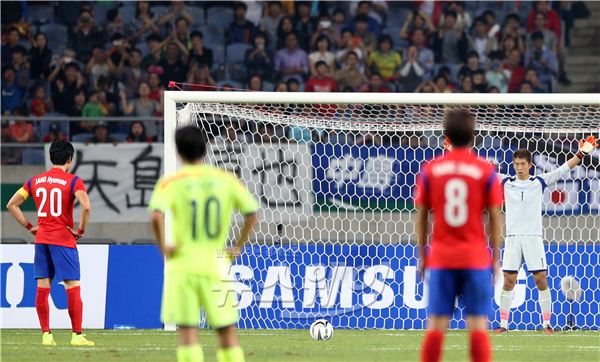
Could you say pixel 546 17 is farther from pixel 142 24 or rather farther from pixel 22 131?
pixel 22 131

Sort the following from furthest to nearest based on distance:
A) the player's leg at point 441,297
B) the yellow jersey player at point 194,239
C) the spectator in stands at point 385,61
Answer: the spectator in stands at point 385,61 < the player's leg at point 441,297 < the yellow jersey player at point 194,239

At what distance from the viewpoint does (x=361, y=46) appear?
19.3m

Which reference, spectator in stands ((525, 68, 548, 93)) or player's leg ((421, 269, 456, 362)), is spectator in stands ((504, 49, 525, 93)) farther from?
player's leg ((421, 269, 456, 362))

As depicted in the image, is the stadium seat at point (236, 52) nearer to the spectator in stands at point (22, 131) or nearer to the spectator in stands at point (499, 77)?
the spectator in stands at point (22, 131)

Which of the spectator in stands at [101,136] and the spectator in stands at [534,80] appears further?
the spectator in stands at [534,80]

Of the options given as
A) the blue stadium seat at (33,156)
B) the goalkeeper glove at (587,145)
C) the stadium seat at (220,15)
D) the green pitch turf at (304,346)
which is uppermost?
the stadium seat at (220,15)

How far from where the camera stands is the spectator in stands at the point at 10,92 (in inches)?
739

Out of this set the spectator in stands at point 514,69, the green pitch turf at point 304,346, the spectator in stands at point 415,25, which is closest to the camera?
the green pitch turf at point 304,346

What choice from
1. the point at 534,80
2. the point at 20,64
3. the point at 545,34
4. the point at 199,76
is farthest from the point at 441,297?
the point at 20,64

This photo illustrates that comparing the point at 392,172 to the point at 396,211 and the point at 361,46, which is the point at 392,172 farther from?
the point at 361,46

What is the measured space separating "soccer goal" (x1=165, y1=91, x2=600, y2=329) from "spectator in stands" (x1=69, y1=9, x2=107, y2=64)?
5.65 metres

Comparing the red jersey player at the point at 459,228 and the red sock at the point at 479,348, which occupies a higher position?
the red jersey player at the point at 459,228

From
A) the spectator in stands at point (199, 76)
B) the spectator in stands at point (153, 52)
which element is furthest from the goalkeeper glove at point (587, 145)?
the spectator in stands at point (153, 52)

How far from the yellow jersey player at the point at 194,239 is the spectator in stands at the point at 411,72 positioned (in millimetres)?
12111
